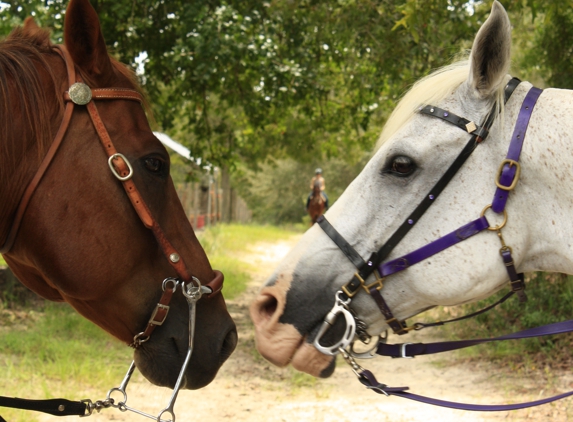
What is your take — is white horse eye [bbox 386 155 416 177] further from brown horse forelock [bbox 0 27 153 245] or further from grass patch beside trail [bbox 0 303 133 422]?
grass patch beside trail [bbox 0 303 133 422]

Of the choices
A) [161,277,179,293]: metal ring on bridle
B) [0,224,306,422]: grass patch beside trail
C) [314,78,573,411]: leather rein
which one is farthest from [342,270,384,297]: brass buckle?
[0,224,306,422]: grass patch beside trail

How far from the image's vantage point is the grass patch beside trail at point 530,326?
5500mm

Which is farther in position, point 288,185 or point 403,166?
point 288,185

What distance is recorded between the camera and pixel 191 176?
330 inches

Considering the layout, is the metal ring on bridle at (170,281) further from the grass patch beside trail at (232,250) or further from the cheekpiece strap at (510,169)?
the grass patch beside trail at (232,250)

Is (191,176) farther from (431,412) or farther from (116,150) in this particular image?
(116,150)

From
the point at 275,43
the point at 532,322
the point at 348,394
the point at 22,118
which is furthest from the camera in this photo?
the point at 275,43

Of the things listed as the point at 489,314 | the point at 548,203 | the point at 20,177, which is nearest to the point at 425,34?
Answer: the point at 489,314

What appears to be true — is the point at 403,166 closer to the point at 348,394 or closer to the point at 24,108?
the point at 24,108

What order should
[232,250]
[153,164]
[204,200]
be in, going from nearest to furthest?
1. [153,164]
2. [232,250]
3. [204,200]

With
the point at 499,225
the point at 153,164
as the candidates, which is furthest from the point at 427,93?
the point at 153,164

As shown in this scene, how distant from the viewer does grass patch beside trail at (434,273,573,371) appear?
5500 millimetres

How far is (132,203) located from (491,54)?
51.6 inches

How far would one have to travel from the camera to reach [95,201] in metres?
1.89
